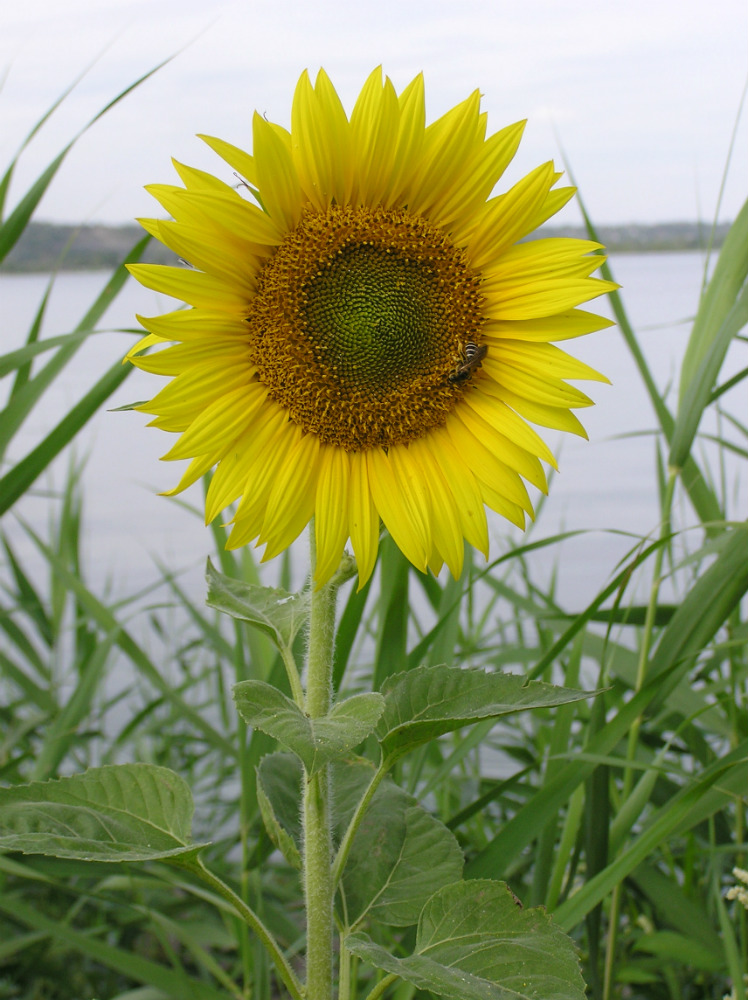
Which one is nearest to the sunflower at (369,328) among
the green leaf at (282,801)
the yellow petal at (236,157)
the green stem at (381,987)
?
the yellow petal at (236,157)

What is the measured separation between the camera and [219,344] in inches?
34.8

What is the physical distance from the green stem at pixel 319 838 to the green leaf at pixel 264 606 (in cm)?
6

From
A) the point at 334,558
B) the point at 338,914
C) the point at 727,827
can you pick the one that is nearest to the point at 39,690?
the point at 338,914

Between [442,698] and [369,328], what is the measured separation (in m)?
0.37

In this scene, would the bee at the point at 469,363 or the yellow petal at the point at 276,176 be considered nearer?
the yellow petal at the point at 276,176

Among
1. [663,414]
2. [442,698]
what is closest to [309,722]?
[442,698]

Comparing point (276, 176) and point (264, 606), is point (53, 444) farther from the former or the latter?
point (276, 176)

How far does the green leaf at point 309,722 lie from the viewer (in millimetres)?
727

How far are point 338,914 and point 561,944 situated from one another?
0.27m

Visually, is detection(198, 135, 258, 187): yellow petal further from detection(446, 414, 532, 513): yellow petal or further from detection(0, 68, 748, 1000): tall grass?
detection(0, 68, 748, 1000): tall grass

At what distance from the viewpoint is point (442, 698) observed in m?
0.84

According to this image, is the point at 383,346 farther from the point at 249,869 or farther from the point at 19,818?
the point at 249,869

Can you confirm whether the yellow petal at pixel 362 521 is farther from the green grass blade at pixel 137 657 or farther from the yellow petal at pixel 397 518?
the green grass blade at pixel 137 657

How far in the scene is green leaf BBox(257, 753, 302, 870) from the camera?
0.92 metres
